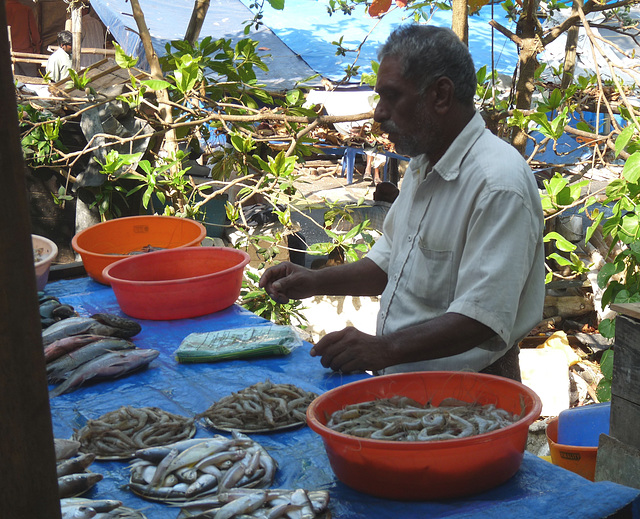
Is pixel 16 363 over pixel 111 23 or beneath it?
beneath

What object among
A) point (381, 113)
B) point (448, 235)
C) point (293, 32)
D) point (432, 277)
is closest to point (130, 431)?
point (432, 277)

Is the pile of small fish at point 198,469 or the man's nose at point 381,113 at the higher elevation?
the man's nose at point 381,113

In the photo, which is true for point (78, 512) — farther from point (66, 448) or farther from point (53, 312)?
point (53, 312)

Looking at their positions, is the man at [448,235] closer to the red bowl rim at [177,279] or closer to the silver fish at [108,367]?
the silver fish at [108,367]

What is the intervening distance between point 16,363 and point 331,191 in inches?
436

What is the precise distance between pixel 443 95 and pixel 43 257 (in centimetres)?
241

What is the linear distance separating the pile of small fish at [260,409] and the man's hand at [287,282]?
0.50 m

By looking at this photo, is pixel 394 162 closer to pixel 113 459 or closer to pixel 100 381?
pixel 100 381

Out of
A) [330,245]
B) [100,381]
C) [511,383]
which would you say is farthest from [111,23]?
[511,383]

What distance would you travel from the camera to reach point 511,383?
195 cm

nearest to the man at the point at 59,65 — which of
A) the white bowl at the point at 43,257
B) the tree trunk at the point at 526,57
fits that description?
the white bowl at the point at 43,257

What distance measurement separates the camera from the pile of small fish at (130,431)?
209 cm

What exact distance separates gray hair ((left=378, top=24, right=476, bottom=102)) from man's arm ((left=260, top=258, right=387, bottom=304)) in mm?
885

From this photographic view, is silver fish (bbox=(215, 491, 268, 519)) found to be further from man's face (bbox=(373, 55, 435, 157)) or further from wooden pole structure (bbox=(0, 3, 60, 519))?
man's face (bbox=(373, 55, 435, 157))
